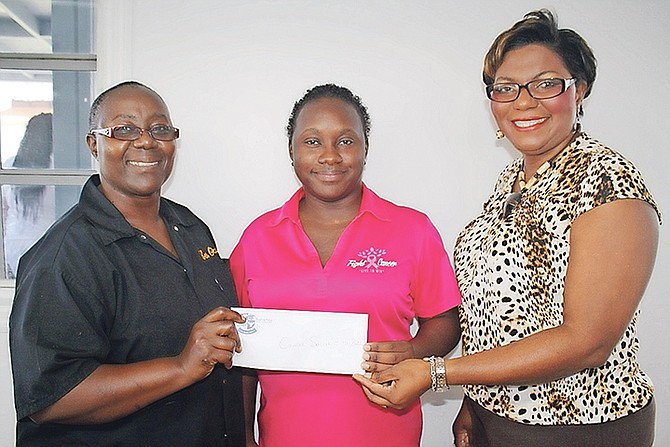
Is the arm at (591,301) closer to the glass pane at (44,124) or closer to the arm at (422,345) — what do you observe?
the arm at (422,345)

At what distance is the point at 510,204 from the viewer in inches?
79.4

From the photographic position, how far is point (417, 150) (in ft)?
9.67

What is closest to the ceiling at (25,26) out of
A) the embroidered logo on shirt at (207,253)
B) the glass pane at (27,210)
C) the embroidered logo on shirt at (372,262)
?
the glass pane at (27,210)

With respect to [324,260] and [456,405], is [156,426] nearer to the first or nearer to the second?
[324,260]

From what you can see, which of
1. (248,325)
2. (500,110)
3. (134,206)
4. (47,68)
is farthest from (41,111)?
(500,110)

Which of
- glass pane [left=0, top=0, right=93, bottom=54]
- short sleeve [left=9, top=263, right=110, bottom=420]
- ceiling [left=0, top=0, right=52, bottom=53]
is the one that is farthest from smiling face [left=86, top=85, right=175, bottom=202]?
ceiling [left=0, top=0, right=52, bottom=53]

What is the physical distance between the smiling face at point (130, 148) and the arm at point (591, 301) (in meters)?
1.14

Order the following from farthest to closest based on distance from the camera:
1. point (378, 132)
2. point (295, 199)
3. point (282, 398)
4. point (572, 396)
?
point (378, 132) → point (295, 199) → point (282, 398) → point (572, 396)

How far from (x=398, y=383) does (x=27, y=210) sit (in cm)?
222

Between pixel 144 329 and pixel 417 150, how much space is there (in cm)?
157

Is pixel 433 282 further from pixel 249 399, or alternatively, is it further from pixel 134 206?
pixel 134 206

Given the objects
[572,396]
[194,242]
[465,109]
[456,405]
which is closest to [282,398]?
[194,242]

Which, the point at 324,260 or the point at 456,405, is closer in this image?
the point at 324,260

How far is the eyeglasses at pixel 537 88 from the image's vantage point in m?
1.87
